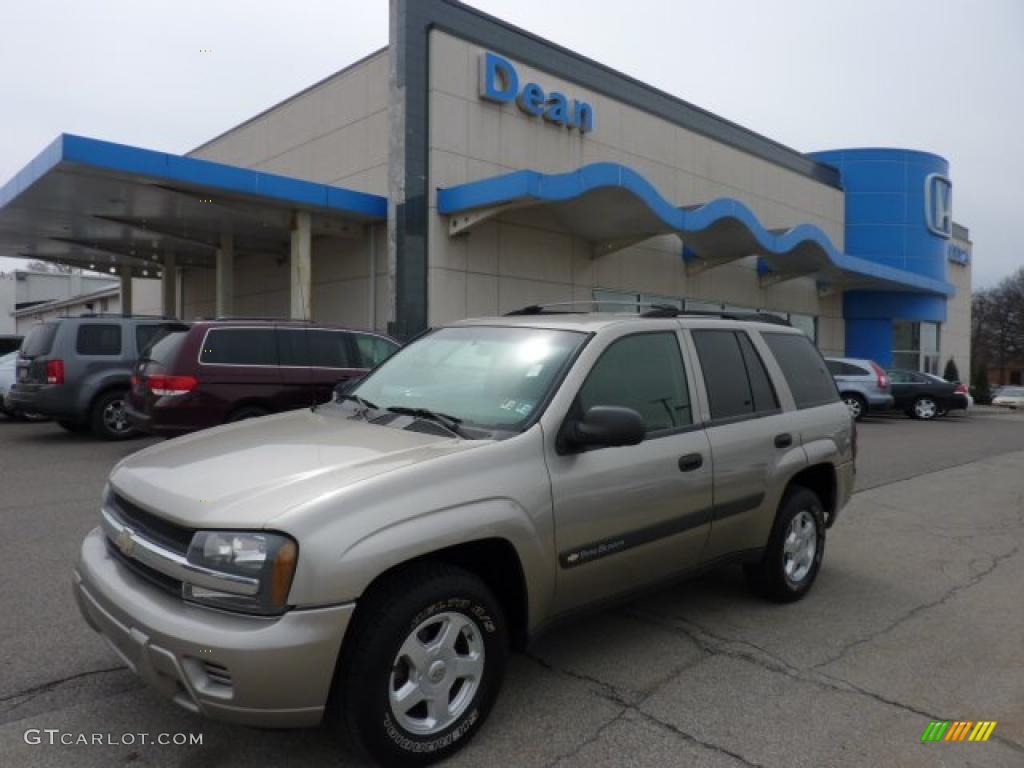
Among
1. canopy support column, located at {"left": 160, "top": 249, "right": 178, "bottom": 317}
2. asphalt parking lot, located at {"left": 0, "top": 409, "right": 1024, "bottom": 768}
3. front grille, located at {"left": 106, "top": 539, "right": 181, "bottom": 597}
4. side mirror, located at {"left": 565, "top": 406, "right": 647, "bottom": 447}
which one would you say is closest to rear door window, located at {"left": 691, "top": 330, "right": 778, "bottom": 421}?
side mirror, located at {"left": 565, "top": 406, "right": 647, "bottom": 447}

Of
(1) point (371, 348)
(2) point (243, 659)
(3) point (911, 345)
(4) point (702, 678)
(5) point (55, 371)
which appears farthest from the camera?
(3) point (911, 345)

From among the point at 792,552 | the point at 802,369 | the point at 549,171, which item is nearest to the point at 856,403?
the point at 549,171

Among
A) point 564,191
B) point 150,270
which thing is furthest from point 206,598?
point 150,270

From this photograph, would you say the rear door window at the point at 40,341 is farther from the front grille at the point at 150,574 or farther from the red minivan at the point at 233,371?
the front grille at the point at 150,574

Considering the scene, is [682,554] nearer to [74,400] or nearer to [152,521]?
[152,521]

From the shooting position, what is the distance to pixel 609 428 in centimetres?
312

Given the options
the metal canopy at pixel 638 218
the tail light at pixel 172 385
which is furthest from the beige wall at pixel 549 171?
the tail light at pixel 172 385

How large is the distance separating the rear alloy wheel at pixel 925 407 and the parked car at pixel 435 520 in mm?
19585

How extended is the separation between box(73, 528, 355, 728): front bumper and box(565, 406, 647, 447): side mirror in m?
1.20

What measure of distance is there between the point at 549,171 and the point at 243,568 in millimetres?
16962

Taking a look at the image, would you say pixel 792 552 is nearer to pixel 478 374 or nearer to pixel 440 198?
pixel 478 374

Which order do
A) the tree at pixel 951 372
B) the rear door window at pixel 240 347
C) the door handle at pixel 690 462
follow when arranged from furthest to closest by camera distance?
the tree at pixel 951 372
the rear door window at pixel 240 347
the door handle at pixel 690 462

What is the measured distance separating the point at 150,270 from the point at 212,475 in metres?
27.1

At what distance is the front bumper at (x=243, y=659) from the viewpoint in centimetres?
238
